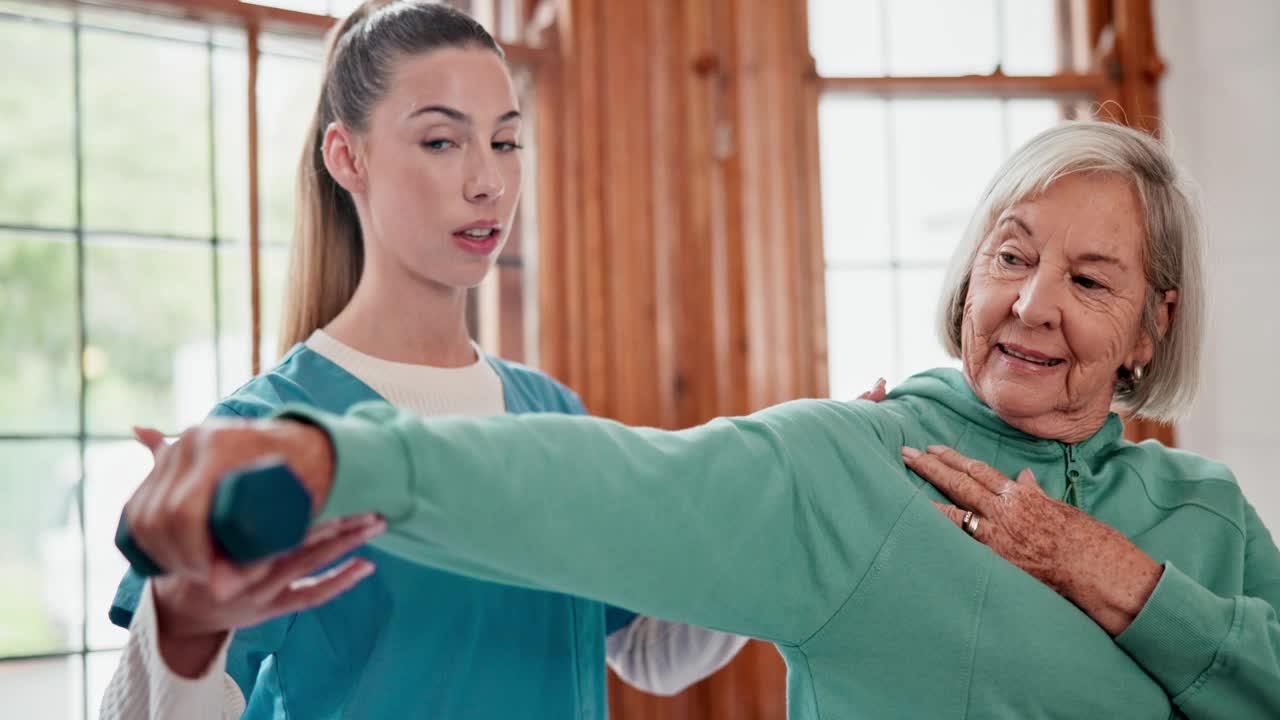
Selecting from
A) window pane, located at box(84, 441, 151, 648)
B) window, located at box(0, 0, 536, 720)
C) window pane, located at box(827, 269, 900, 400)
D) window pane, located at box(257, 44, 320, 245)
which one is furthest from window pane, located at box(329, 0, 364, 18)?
window pane, located at box(827, 269, 900, 400)

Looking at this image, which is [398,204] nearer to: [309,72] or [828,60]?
[309,72]

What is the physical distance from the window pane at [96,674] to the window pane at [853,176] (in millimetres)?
1877

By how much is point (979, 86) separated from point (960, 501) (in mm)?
→ 1908

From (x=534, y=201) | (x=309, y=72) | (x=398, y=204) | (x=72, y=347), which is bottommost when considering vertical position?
(x=72, y=347)

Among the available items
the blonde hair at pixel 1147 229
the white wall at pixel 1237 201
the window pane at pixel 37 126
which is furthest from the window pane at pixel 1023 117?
the window pane at pixel 37 126

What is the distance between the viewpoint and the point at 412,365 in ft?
4.85

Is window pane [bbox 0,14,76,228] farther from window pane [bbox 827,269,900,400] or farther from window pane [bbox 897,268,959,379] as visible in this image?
window pane [bbox 897,268,959,379]

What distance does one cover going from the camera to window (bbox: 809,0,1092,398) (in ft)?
9.23

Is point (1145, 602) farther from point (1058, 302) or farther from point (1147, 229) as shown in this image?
point (1147, 229)

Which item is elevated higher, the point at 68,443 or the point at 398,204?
the point at 398,204

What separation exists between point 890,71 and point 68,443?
212cm

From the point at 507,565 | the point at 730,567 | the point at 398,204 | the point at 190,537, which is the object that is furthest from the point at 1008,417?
the point at 190,537

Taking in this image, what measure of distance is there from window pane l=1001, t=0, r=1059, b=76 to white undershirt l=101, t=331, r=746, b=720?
1963 mm

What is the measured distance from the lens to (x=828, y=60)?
2.81 metres
